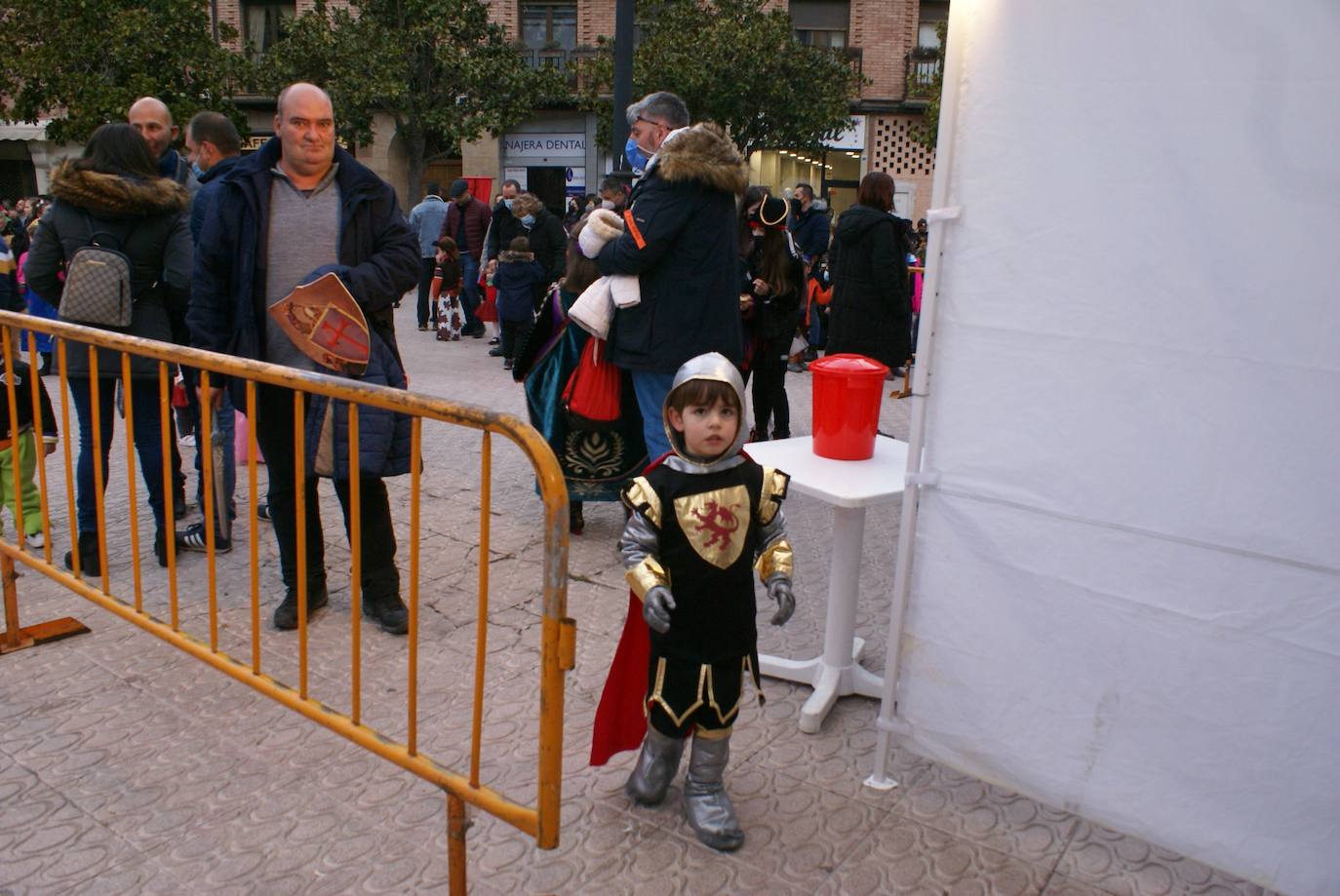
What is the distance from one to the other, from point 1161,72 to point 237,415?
5084mm

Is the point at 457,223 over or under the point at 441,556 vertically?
over

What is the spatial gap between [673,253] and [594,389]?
78cm

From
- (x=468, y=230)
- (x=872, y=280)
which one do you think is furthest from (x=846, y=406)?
(x=468, y=230)

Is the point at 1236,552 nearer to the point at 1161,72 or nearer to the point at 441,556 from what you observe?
the point at 1161,72

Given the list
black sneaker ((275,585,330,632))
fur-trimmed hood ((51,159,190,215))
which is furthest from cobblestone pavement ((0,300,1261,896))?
fur-trimmed hood ((51,159,190,215))

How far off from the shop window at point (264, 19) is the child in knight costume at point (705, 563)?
104 feet

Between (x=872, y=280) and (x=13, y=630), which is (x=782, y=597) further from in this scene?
(x=872, y=280)

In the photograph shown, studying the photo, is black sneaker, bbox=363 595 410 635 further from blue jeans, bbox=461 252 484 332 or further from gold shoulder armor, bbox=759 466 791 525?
blue jeans, bbox=461 252 484 332

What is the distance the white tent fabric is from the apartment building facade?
25.4 meters

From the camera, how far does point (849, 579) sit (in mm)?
3445

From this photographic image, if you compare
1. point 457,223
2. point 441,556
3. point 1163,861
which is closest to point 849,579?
point 1163,861

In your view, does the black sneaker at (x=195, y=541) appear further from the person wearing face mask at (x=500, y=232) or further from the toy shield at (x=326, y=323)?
Result: the person wearing face mask at (x=500, y=232)

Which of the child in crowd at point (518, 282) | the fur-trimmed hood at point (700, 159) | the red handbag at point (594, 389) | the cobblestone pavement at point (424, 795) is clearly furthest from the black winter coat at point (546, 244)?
Result: the cobblestone pavement at point (424, 795)

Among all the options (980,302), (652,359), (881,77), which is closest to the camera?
(980,302)
